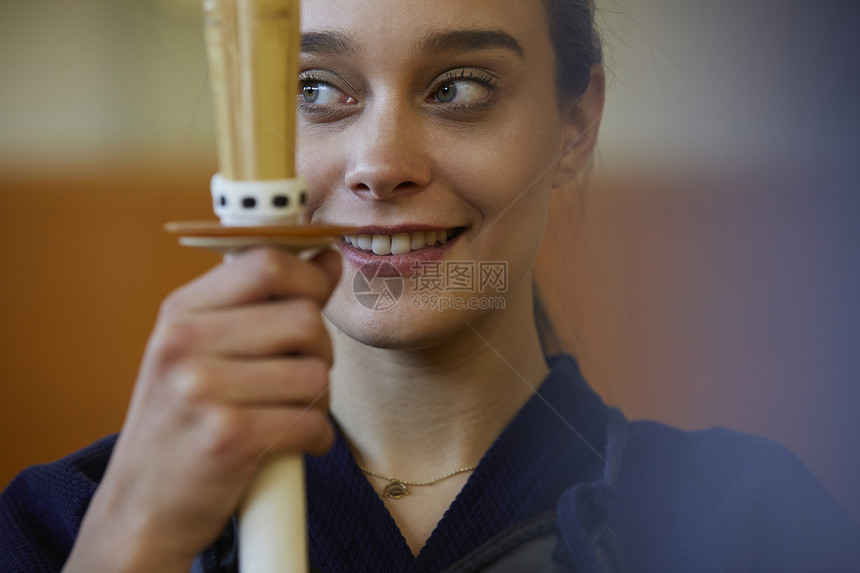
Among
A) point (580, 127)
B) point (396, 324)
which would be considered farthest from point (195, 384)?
point (580, 127)

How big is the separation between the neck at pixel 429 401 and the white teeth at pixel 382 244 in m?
0.05

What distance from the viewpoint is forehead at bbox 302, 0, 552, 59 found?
13.3 inches

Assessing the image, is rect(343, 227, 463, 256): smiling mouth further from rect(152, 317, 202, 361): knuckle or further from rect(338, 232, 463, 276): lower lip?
rect(152, 317, 202, 361): knuckle

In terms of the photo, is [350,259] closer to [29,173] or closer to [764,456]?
[764,456]

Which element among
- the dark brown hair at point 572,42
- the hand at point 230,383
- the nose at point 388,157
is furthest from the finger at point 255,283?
the dark brown hair at point 572,42

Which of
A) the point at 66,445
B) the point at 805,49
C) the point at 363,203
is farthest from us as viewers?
the point at 66,445

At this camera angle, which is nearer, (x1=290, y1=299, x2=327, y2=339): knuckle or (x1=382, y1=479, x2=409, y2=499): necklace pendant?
(x1=290, y1=299, x2=327, y2=339): knuckle

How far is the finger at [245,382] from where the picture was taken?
0.69 ft

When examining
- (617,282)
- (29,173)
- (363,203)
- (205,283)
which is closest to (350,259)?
(363,203)

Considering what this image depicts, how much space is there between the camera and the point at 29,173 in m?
0.81

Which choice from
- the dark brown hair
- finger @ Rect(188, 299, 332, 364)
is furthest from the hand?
the dark brown hair

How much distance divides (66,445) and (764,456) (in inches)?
23.9

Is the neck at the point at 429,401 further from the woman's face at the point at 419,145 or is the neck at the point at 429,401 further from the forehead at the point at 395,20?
the forehead at the point at 395,20

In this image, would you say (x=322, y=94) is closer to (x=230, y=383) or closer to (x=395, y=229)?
(x=395, y=229)
